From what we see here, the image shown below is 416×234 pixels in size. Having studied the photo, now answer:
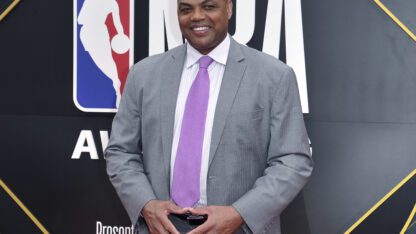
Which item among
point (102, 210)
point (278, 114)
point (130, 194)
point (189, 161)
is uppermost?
point (278, 114)

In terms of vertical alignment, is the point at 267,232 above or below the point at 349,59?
below

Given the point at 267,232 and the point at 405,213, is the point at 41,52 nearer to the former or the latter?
the point at 267,232

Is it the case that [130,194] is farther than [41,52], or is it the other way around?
[41,52]

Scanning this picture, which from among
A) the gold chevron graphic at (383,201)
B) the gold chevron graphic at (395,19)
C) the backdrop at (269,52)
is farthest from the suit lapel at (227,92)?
the gold chevron graphic at (383,201)

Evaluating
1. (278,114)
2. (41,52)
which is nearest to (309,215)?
(278,114)

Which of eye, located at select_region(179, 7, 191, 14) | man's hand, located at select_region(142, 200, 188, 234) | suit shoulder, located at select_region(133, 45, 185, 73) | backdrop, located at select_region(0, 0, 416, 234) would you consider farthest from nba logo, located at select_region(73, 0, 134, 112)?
man's hand, located at select_region(142, 200, 188, 234)

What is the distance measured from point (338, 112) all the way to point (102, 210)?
1.31 m

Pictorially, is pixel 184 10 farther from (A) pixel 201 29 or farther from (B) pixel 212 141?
(B) pixel 212 141

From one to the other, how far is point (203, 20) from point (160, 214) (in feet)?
2.20

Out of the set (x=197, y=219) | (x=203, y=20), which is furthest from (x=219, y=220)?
(x=203, y=20)

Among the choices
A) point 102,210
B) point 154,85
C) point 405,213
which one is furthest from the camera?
point 102,210

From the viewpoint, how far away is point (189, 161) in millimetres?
1849

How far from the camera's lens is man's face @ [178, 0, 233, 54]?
75.0 inches

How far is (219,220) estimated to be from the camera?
5.69ft
